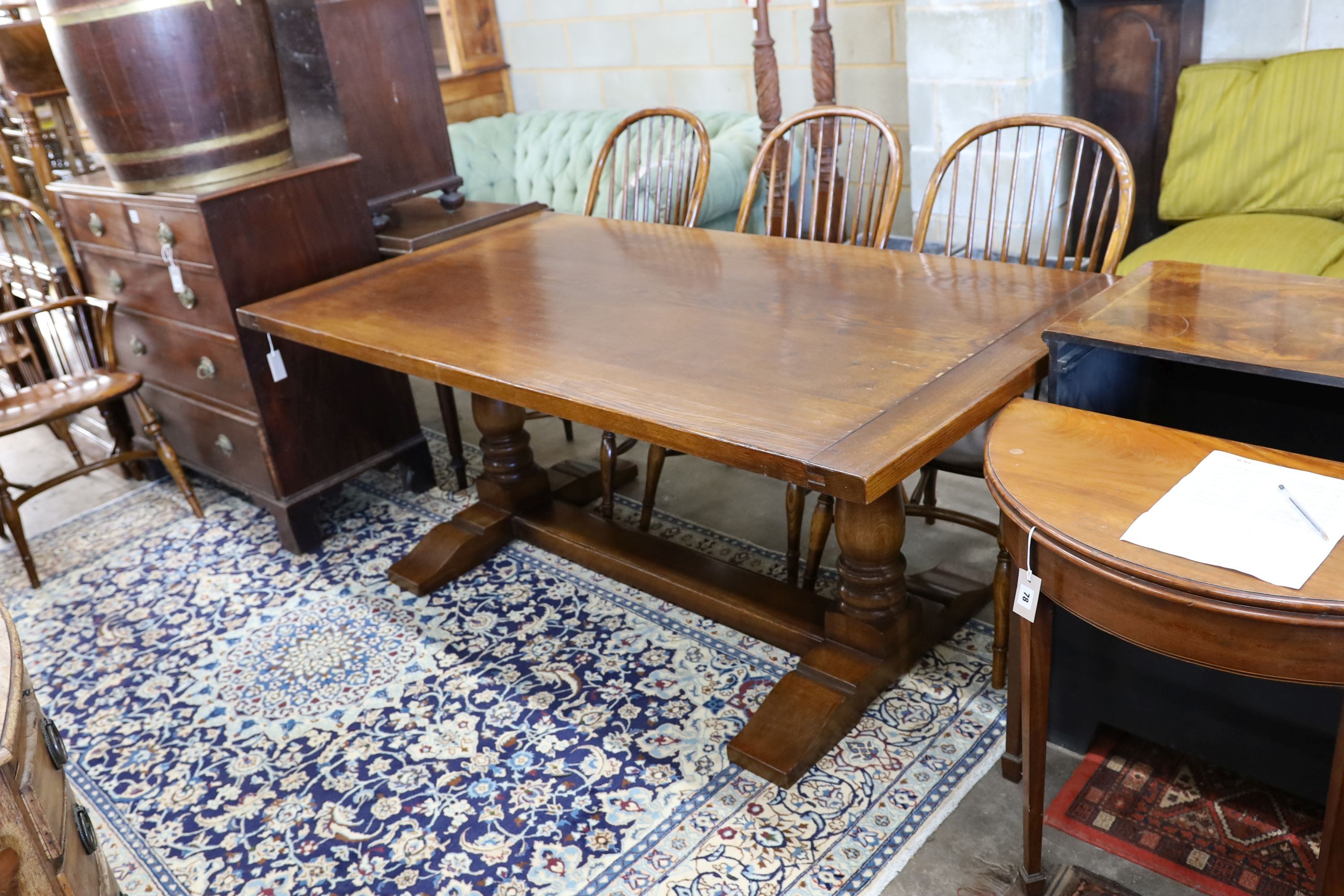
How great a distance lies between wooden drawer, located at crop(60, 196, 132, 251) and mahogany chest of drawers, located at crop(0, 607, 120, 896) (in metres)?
1.80

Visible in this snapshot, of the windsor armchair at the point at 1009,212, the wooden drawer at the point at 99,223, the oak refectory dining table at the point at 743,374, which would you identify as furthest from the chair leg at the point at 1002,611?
the wooden drawer at the point at 99,223

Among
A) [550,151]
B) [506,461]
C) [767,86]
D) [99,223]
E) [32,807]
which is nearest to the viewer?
[32,807]

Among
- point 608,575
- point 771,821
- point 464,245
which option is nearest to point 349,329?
point 464,245

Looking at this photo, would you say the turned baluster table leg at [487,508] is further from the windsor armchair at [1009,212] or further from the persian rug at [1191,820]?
the persian rug at [1191,820]

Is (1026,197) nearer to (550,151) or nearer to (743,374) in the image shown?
(743,374)

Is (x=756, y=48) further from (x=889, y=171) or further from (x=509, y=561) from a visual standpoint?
(x=509, y=561)

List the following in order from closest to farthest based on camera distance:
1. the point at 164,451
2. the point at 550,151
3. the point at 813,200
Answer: the point at 813,200, the point at 164,451, the point at 550,151

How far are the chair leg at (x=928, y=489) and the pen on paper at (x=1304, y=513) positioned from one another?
1027 millimetres

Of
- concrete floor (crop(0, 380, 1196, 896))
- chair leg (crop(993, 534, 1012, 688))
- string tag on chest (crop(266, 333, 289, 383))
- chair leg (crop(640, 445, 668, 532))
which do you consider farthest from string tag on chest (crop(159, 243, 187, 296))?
chair leg (crop(993, 534, 1012, 688))

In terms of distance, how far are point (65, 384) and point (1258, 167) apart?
3.30 m

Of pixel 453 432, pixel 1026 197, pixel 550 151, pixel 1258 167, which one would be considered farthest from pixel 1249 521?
pixel 550 151

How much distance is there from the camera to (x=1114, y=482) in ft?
4.22

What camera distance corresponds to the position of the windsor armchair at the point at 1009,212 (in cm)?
202

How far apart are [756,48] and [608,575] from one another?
1993mm
